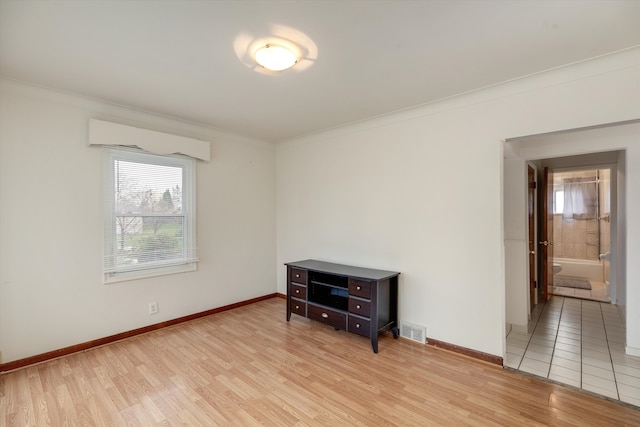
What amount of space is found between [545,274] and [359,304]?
11.8 ft

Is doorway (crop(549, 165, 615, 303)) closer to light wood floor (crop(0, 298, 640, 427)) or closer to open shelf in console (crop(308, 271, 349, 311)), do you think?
light wood floor (crop(0, 298, 640, 427))

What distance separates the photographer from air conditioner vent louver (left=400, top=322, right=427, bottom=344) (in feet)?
10.1

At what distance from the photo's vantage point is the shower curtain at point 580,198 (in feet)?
19.8

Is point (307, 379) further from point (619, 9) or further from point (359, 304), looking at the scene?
point (619, 9)

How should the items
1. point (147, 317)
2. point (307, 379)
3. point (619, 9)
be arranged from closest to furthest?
point (619, 9), point (307, 379), point (147, 317)

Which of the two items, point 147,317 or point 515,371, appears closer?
point 515,371

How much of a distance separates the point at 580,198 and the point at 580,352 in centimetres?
480

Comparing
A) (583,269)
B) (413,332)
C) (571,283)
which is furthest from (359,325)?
(583,269)

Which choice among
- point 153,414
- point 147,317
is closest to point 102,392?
point 153,414

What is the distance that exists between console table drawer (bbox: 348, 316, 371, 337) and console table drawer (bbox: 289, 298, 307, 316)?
704 millimetres

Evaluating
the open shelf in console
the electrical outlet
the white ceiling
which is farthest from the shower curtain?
the electrical outlet

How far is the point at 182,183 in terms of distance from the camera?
3.69 meters

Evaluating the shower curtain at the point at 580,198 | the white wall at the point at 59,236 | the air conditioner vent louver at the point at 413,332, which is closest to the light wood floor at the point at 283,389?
the air conditioner vent louver at the point at 413,332

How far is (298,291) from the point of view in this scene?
369cm
